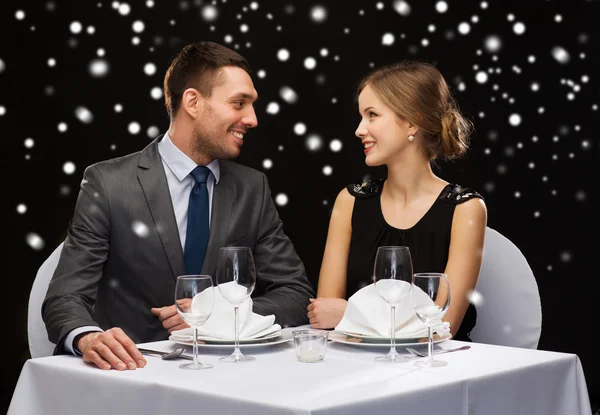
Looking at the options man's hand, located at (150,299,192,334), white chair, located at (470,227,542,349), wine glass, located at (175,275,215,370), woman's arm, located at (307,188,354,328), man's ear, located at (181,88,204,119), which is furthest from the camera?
man's ear, located at (181,88,204,119)

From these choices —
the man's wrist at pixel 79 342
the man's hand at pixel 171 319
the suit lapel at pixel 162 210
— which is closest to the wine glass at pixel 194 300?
the man's wrist at pixel 79 342

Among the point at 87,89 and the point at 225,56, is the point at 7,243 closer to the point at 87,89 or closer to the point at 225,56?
the point at 87,89

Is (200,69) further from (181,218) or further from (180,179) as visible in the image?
(181,218)

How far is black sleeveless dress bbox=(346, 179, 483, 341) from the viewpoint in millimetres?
2342

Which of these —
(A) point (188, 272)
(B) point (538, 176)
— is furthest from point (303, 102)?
(A) point (188, 272)

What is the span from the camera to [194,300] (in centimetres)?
140

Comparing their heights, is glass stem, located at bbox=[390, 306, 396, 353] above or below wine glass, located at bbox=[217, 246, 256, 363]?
below

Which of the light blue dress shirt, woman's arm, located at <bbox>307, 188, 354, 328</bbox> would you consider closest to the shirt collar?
the light blue dress shirt

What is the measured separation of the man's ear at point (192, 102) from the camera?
8.38 ft

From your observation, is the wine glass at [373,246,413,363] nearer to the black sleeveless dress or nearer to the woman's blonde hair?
the black sleeveless dress

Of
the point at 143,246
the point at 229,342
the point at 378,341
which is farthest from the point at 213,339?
the point at 143,246

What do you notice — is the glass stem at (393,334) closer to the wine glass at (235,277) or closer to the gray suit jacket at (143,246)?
the wine glass at (235,277)

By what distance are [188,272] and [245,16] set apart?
1.52m

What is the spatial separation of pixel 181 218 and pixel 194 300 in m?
1.00
